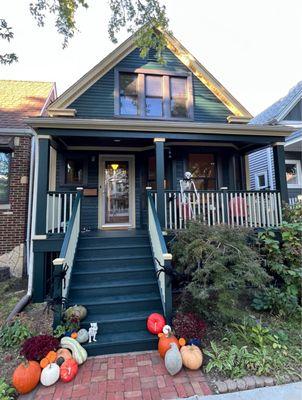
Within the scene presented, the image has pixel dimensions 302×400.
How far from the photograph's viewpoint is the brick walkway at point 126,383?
258 centimetres

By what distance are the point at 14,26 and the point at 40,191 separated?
13.5 ft

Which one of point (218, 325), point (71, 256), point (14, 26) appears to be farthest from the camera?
point (14, 26)

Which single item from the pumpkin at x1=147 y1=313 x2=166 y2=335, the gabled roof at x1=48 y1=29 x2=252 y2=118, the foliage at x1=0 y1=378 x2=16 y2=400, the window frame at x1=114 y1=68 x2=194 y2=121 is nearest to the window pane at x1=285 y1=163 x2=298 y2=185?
the gabled roof at x1=48 y1=29 x2=252 y2=118

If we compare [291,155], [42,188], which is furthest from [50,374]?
[291,155]

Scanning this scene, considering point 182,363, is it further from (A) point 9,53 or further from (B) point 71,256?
(A) point 9,53

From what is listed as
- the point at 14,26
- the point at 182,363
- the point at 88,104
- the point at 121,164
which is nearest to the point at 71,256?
the point at 182,363

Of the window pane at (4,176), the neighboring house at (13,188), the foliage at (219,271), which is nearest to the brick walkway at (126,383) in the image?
the foliage at (219,271)

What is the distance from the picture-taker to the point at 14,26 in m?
5.74

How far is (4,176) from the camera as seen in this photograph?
275 inches

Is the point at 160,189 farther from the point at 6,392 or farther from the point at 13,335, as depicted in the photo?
the point at 6,392

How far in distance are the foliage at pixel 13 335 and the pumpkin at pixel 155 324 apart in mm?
1810

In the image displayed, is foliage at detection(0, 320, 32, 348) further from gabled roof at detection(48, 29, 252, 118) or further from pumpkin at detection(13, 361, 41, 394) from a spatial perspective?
gabled roof at detection(48, 29, 252, 118)

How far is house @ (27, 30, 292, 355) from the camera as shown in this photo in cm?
407

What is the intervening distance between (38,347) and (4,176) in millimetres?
5548
